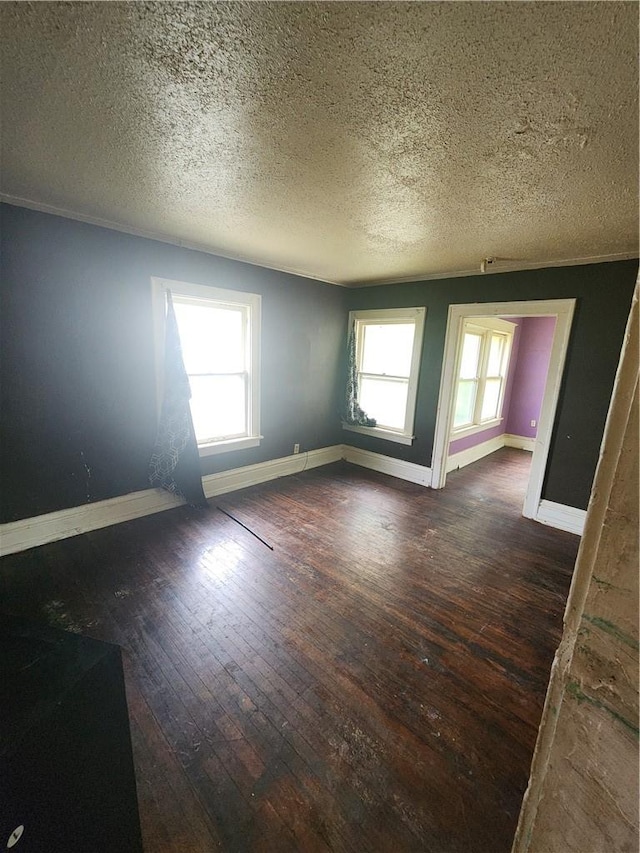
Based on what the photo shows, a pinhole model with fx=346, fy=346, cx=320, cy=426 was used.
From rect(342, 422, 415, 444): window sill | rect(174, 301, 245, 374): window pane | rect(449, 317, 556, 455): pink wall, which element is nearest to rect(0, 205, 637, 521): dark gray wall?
rect(174, 301, 245, 374): window pane

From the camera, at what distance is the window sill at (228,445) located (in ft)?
11.7

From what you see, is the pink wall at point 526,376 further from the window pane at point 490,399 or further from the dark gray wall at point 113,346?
the dark gray wall at point 113,346

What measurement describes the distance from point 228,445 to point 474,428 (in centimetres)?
361

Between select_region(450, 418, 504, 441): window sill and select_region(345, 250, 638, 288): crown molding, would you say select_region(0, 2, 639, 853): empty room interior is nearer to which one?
select_region(345, 250, 638, 288): crown molding

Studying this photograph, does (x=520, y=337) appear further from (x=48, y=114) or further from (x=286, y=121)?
(x=48, y=114)

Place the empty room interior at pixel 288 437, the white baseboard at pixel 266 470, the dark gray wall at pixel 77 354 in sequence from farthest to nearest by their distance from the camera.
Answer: the white baseboard at pixel 266 470
the dark gray wall at pixel 77 354
the empty room interior at pixel 288 437

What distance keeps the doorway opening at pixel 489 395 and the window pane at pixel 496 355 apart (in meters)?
0.05

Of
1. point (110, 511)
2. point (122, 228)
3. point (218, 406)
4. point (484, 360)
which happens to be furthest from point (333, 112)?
point (484, 360)

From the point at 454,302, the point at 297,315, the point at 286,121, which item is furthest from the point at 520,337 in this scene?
the point at 286,121

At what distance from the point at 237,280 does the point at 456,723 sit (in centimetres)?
371

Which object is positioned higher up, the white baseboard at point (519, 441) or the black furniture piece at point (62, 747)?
the black furniture piece at point (62, 747)

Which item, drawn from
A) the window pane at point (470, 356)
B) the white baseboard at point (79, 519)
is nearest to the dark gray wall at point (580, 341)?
the window pane at point (470, 356)

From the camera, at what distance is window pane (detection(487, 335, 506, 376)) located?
210 inches

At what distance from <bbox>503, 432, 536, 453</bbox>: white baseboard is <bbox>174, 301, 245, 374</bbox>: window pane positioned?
193 inches
